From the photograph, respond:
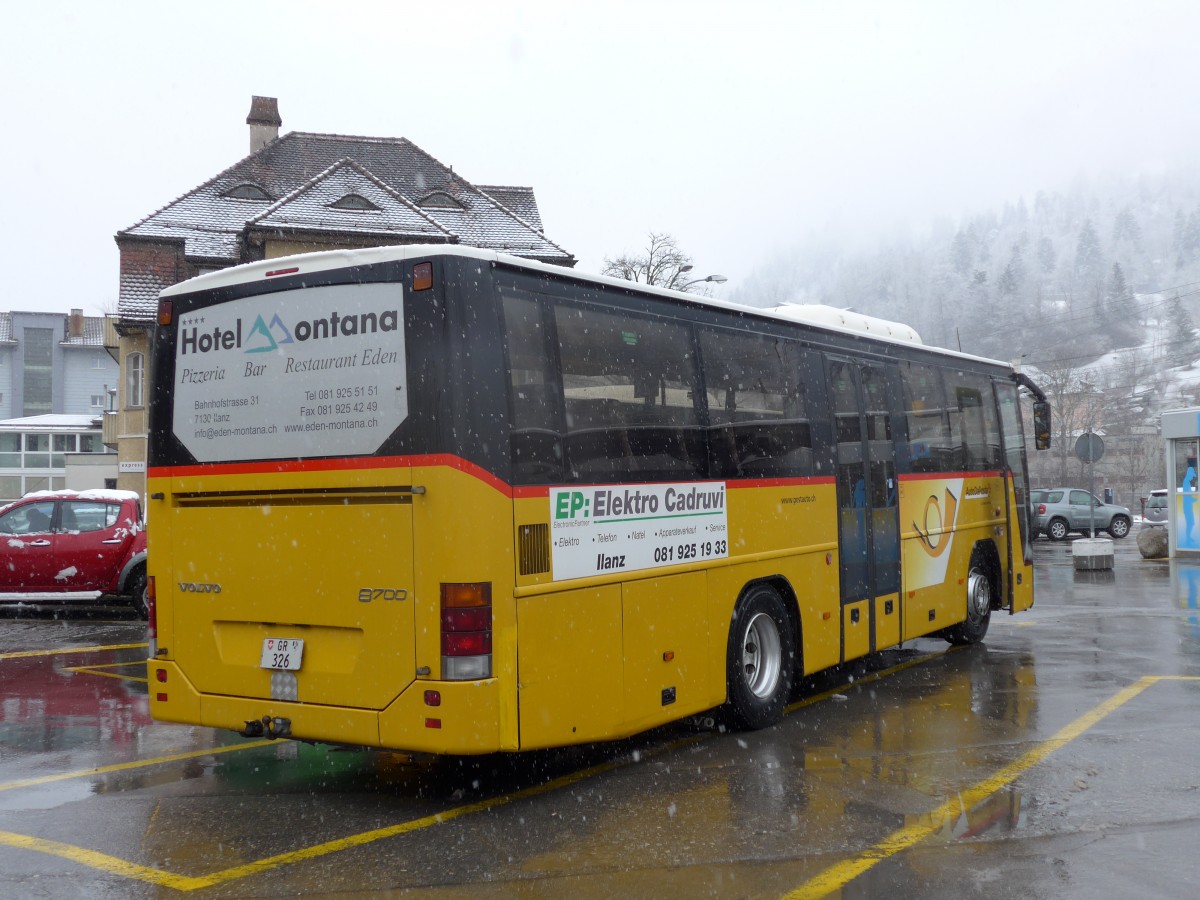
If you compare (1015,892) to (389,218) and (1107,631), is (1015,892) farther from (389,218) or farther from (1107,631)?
(389,218)

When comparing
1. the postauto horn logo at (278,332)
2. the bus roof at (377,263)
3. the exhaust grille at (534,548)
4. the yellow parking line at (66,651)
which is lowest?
the yellow parking line at (66,651)

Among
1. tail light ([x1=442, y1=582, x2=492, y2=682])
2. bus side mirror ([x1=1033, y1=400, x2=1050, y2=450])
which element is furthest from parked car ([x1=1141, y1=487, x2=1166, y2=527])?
tail light ([x1=442, y1=582, x2=492, y2=682])

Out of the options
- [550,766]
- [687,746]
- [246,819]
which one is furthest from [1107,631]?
[246,819]

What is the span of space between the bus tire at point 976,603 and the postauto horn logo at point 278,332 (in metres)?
7.99

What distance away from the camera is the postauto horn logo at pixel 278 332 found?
6199mm

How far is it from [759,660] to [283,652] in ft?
11.6

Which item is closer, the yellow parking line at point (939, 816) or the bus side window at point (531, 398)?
the yellow parking line at point (939, 816)

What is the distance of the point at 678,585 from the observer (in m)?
7.29

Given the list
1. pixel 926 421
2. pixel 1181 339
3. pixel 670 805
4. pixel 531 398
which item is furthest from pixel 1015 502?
pixel 1181 339

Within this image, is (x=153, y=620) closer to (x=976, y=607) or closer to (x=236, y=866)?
(x=236, y=866)

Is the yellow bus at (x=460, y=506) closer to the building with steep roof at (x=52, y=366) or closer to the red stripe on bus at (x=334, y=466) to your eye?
the red stripe on bus at (x=334, y=466)

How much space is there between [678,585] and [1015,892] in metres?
2.90

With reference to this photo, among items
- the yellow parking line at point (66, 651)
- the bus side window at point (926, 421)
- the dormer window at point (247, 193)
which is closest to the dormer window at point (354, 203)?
the dormer window at point (247, 193)

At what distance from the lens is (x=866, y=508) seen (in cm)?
982
